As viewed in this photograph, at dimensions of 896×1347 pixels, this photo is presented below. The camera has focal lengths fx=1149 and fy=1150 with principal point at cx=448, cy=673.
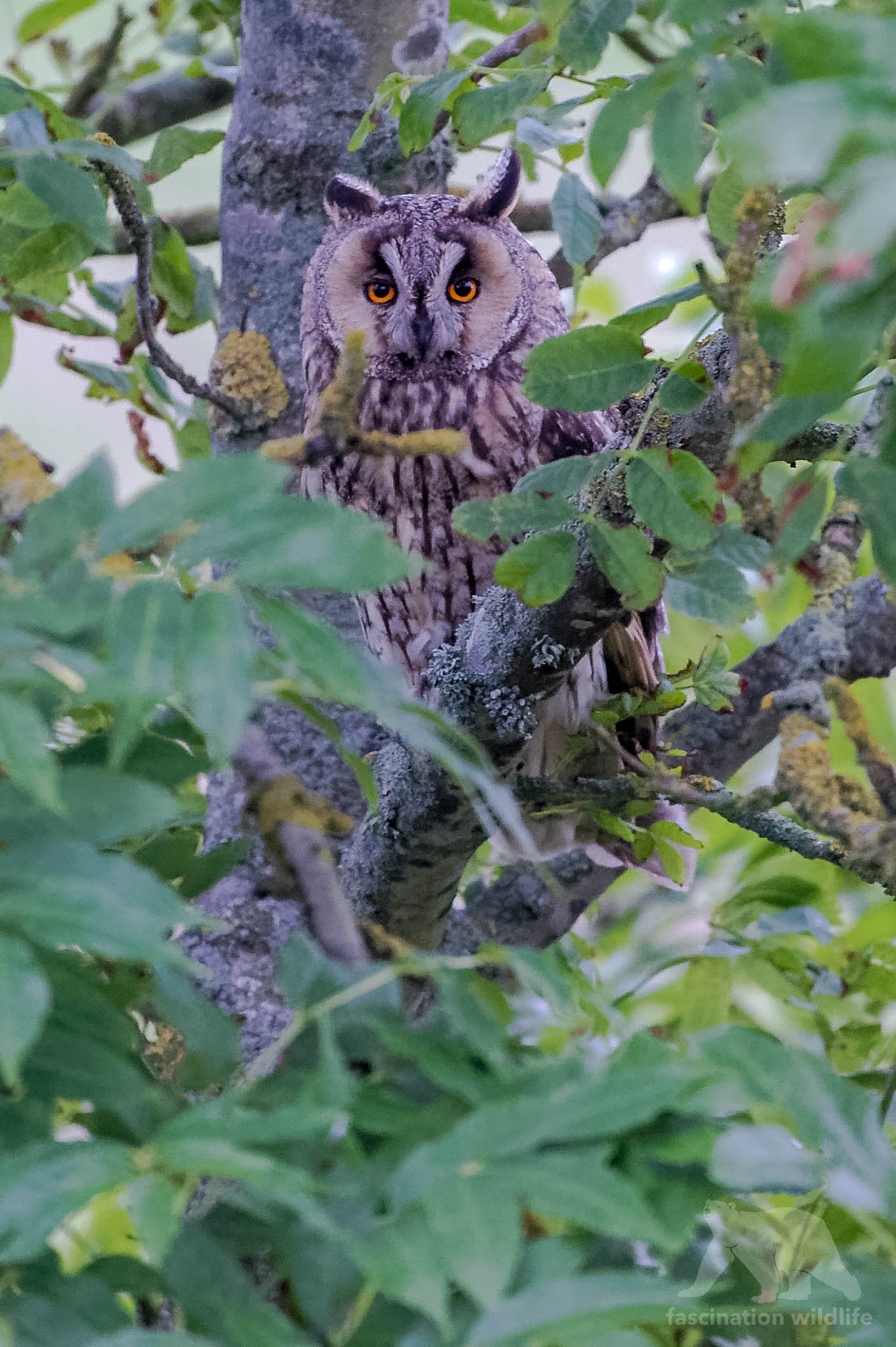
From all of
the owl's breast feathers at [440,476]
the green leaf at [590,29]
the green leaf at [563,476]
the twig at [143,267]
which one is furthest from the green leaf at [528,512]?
the owl's breast feathers at [440,476]

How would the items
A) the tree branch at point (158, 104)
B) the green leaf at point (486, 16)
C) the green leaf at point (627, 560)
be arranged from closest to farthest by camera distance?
the green leaf at point (627, 560) → the green leaf at point (486, 16) → the tree branch at point (158, 104)

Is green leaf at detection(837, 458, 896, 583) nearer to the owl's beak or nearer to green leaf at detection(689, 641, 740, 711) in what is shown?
green leaf at detection(689, 641, 740, 711)

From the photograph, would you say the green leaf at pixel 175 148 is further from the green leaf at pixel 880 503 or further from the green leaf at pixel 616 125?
the green leaf at pixel 880 503

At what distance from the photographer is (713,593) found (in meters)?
0.62

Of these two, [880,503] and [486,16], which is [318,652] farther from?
[486,16]

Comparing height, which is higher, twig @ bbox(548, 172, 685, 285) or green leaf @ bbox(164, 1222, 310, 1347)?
green leaf @ bbox(164, 1222, 310, 1347)

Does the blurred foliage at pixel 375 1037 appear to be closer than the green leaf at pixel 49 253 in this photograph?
Yes

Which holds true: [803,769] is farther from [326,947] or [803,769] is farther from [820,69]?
[820,69]

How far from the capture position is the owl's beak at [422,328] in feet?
4.56

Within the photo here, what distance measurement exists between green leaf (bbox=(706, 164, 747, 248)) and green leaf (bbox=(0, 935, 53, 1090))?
427 mm

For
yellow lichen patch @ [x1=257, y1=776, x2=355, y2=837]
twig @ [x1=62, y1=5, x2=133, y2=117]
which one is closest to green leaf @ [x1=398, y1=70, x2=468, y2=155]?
yellow lichen patch @ [x1=257, y1=776, x2=355, y2=837]

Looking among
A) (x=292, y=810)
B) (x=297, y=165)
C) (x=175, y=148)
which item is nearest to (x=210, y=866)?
(x=292, y=810)

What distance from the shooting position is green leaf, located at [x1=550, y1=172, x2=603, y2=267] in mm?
749

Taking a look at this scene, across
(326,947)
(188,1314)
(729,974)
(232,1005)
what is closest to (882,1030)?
(729,974)
